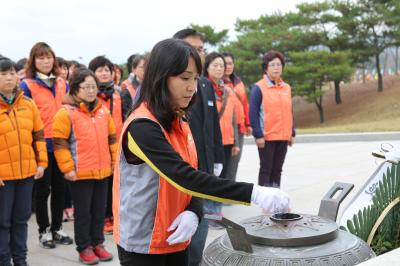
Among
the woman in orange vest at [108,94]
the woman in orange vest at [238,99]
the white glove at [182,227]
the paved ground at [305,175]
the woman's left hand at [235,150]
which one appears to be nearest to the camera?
the white glove at [182,227]

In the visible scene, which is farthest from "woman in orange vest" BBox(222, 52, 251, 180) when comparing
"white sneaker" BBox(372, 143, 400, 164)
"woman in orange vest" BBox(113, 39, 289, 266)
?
"woman in orange vest" BBox(113, 39, 289, 266)

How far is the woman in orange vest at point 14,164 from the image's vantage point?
3609 mm

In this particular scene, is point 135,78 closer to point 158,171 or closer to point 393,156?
point 393,156

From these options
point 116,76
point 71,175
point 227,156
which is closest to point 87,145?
point 71,175

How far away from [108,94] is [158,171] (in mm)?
3062

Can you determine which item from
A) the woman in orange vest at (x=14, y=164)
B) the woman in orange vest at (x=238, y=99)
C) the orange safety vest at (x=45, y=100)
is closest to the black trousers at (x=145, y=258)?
the woman in orange vest at (x=14, y=164)

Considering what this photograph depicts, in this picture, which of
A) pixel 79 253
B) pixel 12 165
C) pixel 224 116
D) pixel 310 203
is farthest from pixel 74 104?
pixel 310 203

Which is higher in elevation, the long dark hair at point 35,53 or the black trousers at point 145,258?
the long dark hair at point 35,53

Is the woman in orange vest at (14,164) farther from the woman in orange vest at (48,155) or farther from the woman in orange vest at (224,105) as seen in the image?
the woman in orange vest at (224,105)

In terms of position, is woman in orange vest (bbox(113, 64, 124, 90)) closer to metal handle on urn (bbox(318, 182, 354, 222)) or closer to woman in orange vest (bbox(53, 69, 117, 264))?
woman in orange vest (bbox(53, 69, 117, 264))

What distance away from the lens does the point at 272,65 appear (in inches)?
209

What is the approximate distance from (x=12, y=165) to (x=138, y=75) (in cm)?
182

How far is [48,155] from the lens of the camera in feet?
14.4

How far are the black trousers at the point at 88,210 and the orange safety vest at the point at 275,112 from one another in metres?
1.94
